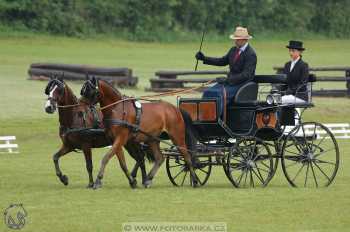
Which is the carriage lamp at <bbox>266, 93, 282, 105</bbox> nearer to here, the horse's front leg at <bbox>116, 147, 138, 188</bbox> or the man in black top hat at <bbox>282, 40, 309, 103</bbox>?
the man in black top hat at <bbox>282, 40, 309, 103</bbox>

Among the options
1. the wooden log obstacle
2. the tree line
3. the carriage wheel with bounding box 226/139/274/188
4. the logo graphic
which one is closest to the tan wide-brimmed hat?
the carriage wheel with bounding box 226/139/274/188

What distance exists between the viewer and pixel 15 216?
1309 centimetres

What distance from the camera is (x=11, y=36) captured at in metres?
48.1

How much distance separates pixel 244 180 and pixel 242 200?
2.91 meters

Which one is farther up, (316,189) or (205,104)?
(205,104)

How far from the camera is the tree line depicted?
49.1 metres

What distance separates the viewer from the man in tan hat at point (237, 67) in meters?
16.3

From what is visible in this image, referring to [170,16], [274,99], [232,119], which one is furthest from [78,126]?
[170,16]

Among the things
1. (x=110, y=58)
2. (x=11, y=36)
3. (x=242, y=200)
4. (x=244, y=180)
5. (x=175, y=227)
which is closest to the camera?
(x=175, y=227)

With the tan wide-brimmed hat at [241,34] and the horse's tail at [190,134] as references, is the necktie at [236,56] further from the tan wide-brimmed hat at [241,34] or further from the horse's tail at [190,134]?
the horse's tail at [190,134]

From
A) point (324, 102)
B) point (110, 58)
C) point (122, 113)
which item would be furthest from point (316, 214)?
point (110, 58)

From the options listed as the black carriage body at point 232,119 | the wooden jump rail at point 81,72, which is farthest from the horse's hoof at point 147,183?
the wooden jump rail at point 81,72

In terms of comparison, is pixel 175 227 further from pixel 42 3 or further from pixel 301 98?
pixel 42 3

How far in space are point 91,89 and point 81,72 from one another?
62.6ft
